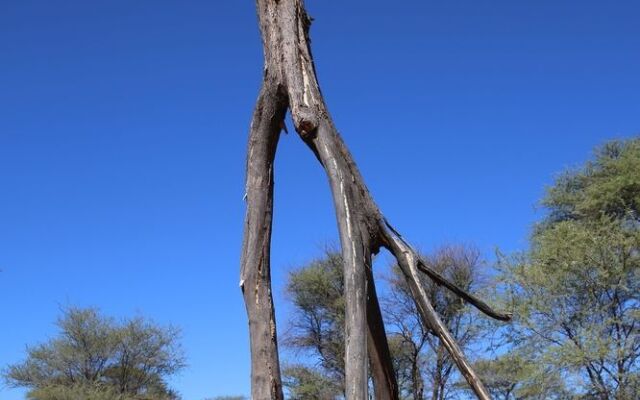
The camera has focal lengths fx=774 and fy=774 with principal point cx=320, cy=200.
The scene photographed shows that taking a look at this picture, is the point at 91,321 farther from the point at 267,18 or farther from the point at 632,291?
the point at 267,18

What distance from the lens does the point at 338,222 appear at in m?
4.37

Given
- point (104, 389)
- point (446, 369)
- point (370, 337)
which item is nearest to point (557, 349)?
point (446, 369)

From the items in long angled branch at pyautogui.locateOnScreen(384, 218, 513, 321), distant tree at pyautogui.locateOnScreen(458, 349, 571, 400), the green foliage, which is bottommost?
long angled branch at pyautogui.locateOnScreen(384, 218, 513, 321)

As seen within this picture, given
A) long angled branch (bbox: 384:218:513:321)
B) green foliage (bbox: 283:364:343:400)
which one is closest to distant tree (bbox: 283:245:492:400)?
green foliage (bbox: 283:364:343:400)

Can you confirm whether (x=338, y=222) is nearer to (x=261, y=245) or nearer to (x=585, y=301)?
(x=261, y=245)

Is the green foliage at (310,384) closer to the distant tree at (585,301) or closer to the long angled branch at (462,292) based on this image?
the distant tree at (585,301)

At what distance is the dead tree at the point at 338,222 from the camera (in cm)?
410

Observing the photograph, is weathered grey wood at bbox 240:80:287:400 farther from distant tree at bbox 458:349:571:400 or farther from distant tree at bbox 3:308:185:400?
distant tree at bbox 3:308:185:400

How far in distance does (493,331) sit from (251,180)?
17.0 meters

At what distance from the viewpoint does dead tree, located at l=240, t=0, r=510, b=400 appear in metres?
4.10

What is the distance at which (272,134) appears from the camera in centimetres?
500

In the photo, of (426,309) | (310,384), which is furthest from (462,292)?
(310,384)

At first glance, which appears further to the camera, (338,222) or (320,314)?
(320,314)

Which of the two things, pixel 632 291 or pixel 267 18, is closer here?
pixel 267 18
